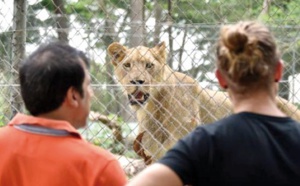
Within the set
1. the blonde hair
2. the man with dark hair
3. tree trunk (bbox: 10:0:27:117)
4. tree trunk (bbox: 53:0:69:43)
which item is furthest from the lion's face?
the blonde hair

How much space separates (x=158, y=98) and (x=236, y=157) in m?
4.97

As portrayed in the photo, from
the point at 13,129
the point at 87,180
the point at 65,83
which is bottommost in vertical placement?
the point at 87,180

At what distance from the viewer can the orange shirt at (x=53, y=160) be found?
2.25 meters

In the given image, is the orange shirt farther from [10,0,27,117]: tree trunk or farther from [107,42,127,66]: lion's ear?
[107,42,127,66]: lion's ear

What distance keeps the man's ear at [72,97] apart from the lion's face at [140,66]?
4.17m

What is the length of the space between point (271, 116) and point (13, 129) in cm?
92

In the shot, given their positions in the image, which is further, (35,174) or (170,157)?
(35,174)

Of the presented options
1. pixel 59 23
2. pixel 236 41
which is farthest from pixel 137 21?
pixel 236 41

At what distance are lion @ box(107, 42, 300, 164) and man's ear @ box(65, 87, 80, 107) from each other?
4118mm

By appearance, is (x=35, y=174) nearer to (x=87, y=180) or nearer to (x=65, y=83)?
(x=87, y=180)

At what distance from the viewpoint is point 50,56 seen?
7.75ft

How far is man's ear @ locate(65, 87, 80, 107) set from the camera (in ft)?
7.72

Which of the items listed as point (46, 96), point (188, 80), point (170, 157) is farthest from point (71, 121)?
point (188, 80)

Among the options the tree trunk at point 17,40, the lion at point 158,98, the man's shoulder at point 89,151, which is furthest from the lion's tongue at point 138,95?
the man's shoulder at point 89,151
